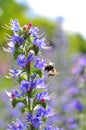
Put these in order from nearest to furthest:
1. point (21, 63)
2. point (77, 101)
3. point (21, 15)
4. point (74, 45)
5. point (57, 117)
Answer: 1. point (21, 63)
2. point (77, 101)
3. point (57, 117)
4. point (21, 15)
5. point (74, 45)

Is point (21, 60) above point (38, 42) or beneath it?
beneath

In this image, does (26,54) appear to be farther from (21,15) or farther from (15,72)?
(21,15)

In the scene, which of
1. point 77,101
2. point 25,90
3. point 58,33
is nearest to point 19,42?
point 25,90

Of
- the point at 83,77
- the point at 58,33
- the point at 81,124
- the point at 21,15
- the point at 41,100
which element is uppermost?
the point at 21,15

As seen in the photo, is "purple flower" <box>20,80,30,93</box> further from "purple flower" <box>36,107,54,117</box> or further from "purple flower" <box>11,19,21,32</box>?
"purple flower" <box>11,19,21,32</box>

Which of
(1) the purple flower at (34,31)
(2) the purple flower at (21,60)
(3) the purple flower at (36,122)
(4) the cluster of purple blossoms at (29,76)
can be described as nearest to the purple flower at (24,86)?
(4) the cluster of purple blossoms at (29,76)

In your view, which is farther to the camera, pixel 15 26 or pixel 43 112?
pixel 15 26

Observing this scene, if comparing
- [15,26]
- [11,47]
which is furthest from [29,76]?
[15,26]

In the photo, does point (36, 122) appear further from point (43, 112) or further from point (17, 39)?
point (17, 39)

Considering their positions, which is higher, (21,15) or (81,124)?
(21,15)
